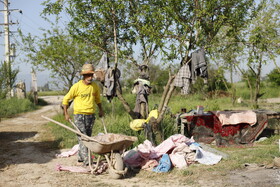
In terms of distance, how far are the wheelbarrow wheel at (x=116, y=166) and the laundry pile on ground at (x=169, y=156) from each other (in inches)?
23.8

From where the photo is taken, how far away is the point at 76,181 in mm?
5008

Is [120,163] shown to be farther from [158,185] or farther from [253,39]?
[253,39]

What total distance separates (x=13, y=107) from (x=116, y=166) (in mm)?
12879

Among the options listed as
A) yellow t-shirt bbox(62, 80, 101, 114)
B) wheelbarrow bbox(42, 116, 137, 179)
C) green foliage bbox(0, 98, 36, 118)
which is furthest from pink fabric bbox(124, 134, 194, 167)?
green foliage bbox(0, 98, 36, 118)

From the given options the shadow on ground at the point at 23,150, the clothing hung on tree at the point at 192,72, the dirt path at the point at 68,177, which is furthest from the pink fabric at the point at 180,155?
the shadow on ground at the point at 23,150

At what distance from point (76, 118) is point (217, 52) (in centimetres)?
321

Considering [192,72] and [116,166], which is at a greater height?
[192,72]

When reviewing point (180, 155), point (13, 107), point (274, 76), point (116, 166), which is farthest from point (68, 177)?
point (274, 76)

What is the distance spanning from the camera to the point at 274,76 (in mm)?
23156

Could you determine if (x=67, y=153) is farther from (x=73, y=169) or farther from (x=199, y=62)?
(x=199, y=62)

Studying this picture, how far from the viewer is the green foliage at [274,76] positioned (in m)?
23.1

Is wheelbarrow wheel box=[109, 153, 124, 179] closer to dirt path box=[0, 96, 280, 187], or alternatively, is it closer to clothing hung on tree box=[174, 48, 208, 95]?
dirt path box=[0, 96, 280, 187]

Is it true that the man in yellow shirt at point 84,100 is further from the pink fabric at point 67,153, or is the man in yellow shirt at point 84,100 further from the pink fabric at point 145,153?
the pink fabric at point 67,153

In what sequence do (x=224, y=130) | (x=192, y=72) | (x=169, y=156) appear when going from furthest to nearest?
(x=224, y=130)
(x=192, y=72)
(x=169, y=156)
